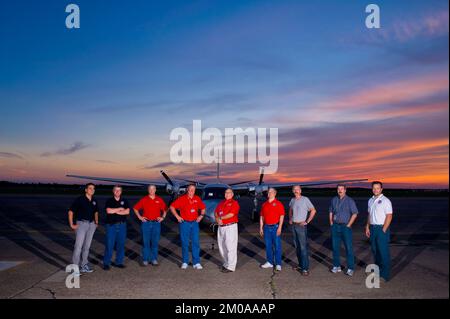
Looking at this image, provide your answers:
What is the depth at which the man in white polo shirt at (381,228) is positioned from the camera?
7.66 m

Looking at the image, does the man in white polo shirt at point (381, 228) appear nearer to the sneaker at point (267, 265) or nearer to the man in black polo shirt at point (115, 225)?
the sneaker at point (267, 265)

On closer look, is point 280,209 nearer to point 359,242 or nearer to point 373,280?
point 373,280

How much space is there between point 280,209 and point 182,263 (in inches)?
110

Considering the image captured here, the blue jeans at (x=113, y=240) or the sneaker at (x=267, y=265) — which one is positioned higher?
the blue jeans at (x=113, y=240)

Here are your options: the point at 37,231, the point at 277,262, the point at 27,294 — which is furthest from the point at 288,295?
the point at 37,231

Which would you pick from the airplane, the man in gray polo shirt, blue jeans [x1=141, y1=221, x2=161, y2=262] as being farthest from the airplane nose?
the man in gray polo shirt

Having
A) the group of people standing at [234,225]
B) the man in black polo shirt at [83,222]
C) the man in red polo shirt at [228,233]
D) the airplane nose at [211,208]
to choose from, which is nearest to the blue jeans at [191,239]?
the group of people standing at [234,225]

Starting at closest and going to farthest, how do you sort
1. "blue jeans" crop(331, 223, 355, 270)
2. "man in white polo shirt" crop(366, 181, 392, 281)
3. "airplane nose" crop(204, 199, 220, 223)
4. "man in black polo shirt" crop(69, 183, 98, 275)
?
"man in white polo shirt" crop(366, 181, 392, 281) < "man in black polo shirt" crop(69, 183, 98, 275) < "blue jeans" crop(331, 223, 355, 270) < "airplane nose" crop(204, 199, 220, 223)

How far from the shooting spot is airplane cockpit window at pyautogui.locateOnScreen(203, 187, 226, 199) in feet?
51.5

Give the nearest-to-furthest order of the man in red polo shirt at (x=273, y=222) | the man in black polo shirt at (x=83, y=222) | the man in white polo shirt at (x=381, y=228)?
the man in white polo shirt at (x=381, y=228) → the man in black polo shirt at (x=83, y=222) → the man in red polo shirt at (x=273, y=222)

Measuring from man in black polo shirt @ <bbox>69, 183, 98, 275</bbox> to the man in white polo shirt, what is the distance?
616cm

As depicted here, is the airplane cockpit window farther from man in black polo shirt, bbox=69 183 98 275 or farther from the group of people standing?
man in black polo shirt, bbox=69 183 98 275

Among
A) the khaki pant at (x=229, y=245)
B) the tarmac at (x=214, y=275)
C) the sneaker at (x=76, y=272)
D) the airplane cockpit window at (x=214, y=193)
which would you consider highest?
the airplane cockpit window at (x=214, y=193)
